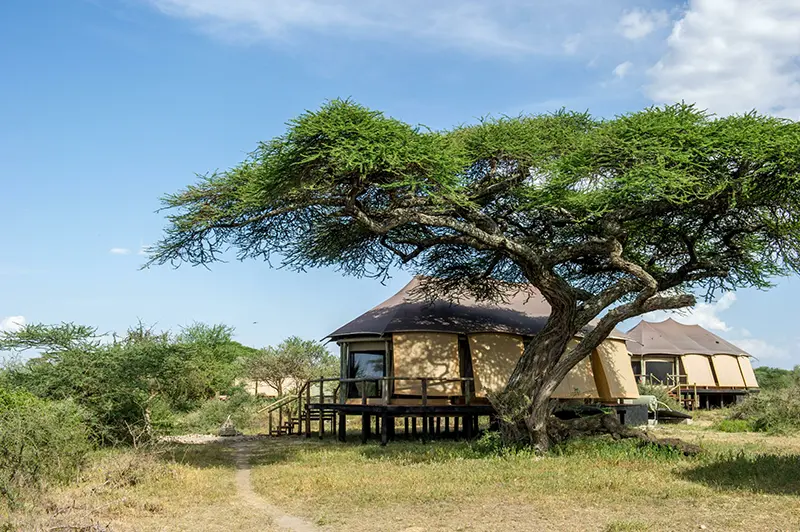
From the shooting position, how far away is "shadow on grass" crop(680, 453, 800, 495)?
11.8 metres

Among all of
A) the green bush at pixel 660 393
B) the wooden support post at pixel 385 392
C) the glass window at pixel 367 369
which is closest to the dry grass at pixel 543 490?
the wooden support post at pixel 385 392

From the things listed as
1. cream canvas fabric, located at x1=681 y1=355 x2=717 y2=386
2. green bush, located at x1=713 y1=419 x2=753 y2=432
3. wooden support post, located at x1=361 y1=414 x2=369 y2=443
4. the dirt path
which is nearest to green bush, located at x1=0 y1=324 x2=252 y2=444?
the dirt path

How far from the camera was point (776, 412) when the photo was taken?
24594 mm

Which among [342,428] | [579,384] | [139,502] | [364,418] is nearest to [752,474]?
[139,502]

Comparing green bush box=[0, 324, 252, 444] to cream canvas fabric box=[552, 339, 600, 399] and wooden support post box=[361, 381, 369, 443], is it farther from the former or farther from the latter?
cream canvas fabric box=[552, 339, 600, 399]

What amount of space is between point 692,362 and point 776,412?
50.8 feet

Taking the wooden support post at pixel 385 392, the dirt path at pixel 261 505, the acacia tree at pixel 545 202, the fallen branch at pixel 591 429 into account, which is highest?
the acacia tree at pixel 545 202

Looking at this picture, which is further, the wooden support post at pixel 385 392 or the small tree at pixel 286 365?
the small tree at pixel 286 365

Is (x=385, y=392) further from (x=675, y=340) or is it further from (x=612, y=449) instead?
(x=675, y=340)

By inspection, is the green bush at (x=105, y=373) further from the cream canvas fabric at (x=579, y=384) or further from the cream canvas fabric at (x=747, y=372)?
the cream canvas fabric at (x=747, y=372)

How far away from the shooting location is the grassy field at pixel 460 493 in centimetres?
986

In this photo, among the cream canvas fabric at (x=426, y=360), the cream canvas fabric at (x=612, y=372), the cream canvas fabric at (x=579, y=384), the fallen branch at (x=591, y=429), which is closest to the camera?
the fallen branch at (x=591, y=429)

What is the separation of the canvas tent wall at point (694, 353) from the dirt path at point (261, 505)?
1061 inches

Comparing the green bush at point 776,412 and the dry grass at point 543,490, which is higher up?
the green bush at point 776,412
